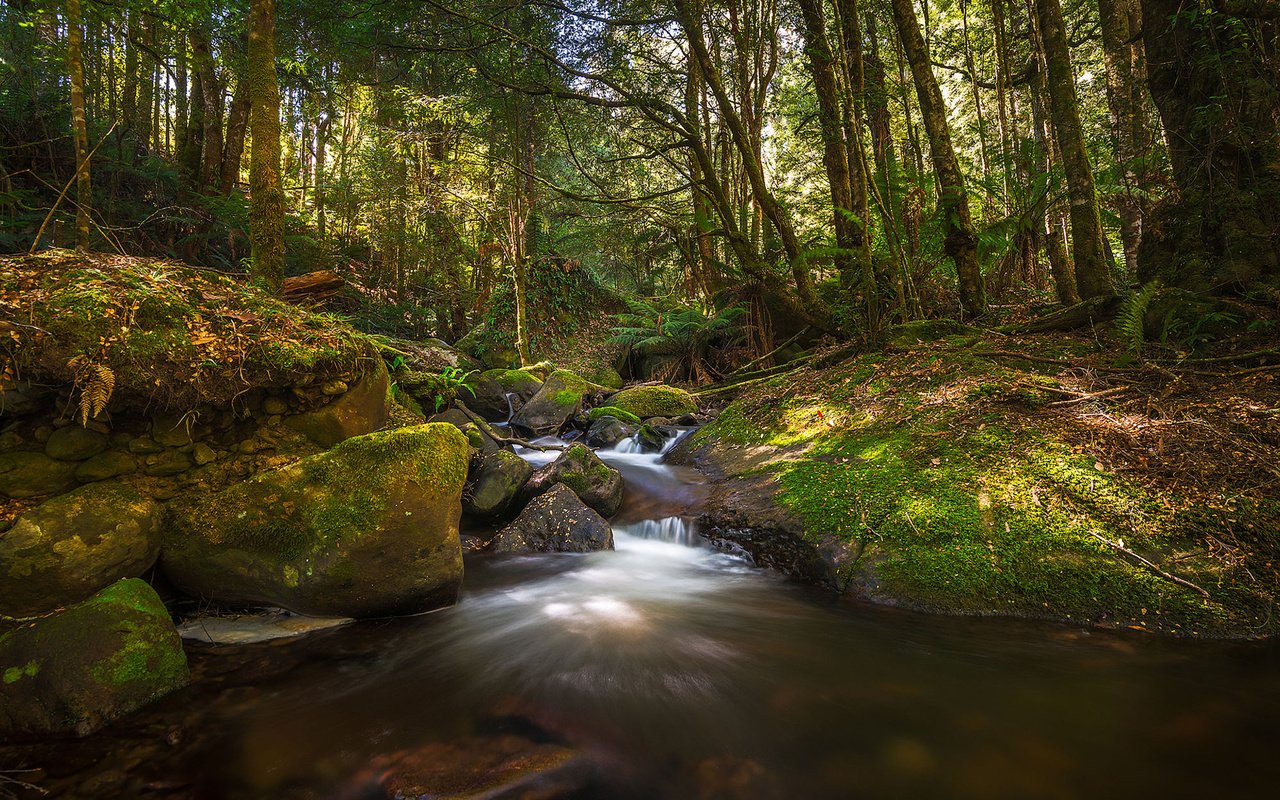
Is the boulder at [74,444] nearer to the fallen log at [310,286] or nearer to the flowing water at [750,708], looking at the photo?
the flowing water at [750,708]

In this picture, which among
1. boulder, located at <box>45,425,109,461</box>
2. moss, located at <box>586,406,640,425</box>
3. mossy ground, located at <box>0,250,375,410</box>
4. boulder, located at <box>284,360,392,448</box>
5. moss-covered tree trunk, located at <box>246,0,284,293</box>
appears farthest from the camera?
moss, located at <box>586,406,640,425</box>

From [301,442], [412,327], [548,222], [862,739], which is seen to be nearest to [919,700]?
[862,739]

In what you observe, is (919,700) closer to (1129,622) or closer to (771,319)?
(1129,622)

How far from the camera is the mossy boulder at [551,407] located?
9.03m

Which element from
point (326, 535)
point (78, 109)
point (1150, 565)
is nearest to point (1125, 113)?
point (1150, 565)

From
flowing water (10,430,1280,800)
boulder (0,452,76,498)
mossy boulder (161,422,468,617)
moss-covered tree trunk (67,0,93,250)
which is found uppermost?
moss-covered tree trunk (67,0,93,250)

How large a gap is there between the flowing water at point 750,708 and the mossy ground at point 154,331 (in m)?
1.62

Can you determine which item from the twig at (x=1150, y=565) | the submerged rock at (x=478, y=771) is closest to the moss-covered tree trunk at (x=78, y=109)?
the submerged rock at (x=478, y=771)

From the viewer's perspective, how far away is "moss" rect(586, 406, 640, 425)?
8453mm

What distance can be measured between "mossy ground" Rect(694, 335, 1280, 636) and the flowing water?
198 mm

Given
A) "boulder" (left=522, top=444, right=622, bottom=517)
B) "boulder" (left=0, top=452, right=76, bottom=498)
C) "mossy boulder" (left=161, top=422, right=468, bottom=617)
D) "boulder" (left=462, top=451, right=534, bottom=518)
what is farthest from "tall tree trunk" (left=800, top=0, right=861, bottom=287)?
"boulder" (left=0, top=452, right=76, bottom=498)

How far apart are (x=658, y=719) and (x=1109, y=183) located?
→ 7.15m

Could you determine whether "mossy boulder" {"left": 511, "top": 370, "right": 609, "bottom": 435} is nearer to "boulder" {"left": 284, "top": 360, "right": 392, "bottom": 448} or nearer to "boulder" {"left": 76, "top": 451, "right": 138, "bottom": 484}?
"boulder" {"left": 284, "top": 360, "right": 392, "bottom": 448}

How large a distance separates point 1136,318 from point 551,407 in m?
7.63
